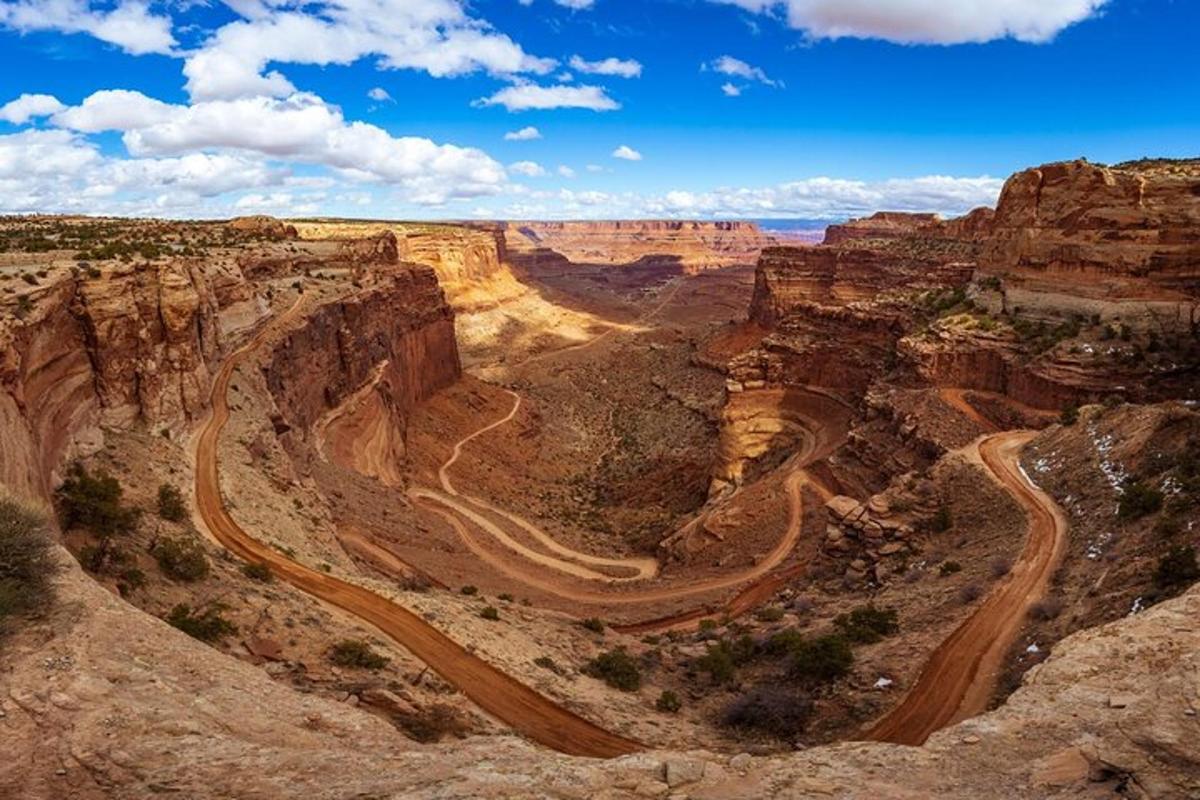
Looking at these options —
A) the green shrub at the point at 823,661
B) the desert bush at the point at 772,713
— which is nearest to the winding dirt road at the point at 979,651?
the desert bush at the point at 772,713

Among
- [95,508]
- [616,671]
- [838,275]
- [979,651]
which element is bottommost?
[616,671]

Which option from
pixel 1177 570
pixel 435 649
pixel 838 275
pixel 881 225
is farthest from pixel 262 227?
pixel 881 225

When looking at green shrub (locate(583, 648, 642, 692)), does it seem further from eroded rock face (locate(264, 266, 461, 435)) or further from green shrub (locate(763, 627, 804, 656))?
eroded rock face (locate(264, 266, 461, 435))

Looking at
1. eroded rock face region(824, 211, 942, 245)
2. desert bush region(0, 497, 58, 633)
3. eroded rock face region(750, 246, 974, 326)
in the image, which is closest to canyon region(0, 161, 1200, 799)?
desert bush region(0, 497, 58, 633)

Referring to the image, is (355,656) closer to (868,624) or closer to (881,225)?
(868,624)

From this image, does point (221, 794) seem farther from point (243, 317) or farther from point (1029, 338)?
point (1029, 338)

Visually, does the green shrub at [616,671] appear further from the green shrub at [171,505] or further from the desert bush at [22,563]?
the green shrub at [171,505]
